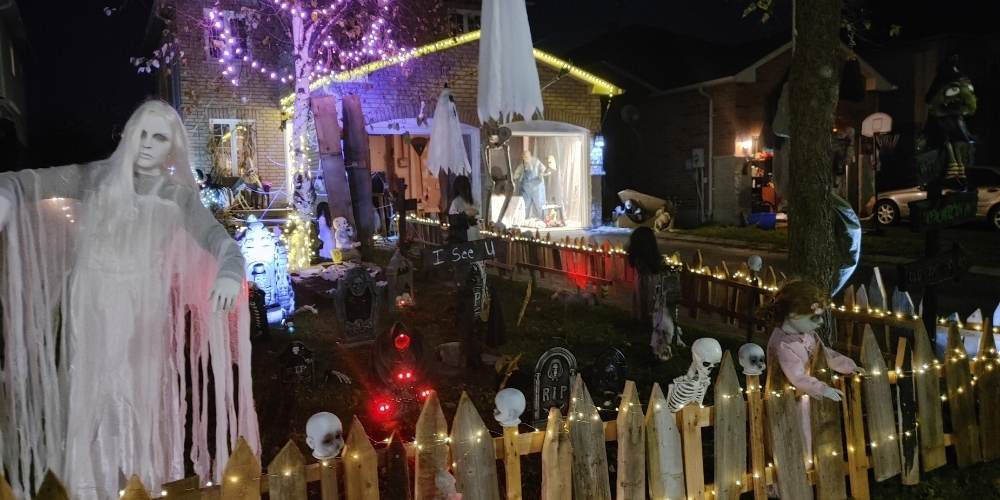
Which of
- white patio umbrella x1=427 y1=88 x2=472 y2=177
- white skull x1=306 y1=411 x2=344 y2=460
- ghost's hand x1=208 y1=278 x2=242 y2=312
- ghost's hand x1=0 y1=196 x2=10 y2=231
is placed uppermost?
white patio umbrella x1=427 y1=88 x2=472 y2=177

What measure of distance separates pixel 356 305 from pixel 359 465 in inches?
163

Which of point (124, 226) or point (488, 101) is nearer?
point (124, 226)

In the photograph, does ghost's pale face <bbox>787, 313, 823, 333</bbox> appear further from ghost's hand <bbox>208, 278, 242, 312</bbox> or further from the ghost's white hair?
the ghost's white hair

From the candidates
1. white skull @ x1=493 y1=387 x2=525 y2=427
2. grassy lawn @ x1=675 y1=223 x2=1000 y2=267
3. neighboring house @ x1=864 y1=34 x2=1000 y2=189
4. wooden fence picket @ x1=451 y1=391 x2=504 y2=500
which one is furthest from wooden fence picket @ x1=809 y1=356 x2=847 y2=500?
neighboring house @ x1=864 y1=34 x2=1000 y2=189

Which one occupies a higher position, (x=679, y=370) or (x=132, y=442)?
(x=132, y=442)

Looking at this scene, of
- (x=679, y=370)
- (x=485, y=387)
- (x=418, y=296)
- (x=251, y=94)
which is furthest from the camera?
(x=251, y=94)

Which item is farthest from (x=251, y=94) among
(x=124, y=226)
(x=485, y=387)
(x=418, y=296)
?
(x=124, y=226)

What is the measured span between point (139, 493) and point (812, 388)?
10.9 ft

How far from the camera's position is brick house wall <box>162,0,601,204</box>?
16734mm

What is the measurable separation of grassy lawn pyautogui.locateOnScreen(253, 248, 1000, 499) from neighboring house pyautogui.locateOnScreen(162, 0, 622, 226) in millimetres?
7688

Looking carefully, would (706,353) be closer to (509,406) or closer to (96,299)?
(509,406)

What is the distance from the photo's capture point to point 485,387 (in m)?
6.09

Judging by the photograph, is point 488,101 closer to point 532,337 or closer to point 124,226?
point 532,337

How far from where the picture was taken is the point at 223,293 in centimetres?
306
